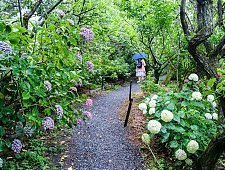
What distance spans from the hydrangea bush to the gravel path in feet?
1.74

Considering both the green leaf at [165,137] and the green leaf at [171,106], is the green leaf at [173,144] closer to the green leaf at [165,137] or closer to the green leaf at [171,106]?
the green leaf at [165,137]

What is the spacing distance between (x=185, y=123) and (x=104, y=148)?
1.38 m

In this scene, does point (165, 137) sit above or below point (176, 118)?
below

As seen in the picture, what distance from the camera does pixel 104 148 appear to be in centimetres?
431

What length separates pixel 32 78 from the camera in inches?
93.4

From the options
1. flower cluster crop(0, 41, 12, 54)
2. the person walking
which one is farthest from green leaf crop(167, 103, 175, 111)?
the person walking

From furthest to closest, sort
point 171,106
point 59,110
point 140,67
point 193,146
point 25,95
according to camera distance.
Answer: point 140,67 < point 171,106 < point 193,146 < point 59,110 < point 25,95

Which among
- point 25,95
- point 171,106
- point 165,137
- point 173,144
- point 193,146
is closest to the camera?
point 25,95

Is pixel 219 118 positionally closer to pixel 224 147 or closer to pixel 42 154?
pixel 224 147

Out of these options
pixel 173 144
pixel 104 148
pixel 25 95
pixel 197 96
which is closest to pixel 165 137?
pixel 173 144

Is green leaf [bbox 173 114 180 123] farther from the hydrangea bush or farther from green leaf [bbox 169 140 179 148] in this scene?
green leaf [bbox 169 140 179 148]

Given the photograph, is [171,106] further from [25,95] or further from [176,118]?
[25,95]

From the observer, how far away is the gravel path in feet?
12.3

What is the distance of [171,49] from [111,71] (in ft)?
15.5
